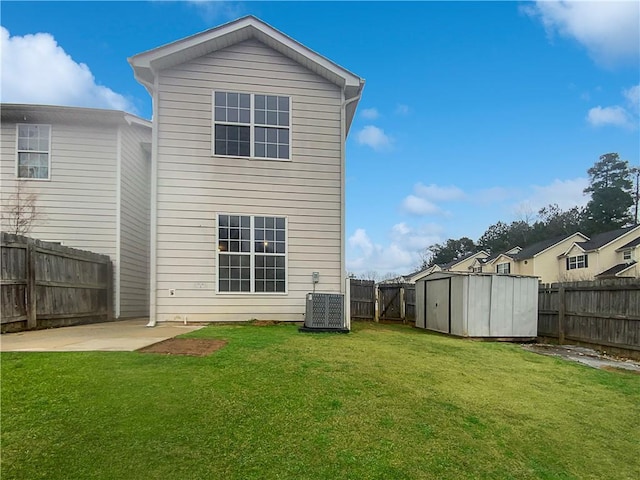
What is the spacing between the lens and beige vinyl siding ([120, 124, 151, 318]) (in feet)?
38.1

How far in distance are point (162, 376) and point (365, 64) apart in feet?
44.1

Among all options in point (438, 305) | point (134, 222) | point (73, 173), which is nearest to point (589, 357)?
point (438, 305)

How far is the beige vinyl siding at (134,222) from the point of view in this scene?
458 inches

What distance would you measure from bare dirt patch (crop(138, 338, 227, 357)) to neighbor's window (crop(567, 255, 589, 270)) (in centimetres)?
3380

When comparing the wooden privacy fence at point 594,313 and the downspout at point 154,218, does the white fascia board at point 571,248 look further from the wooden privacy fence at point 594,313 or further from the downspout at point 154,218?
the downspout at point 154,218

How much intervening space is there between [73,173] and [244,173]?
5833 millimetres

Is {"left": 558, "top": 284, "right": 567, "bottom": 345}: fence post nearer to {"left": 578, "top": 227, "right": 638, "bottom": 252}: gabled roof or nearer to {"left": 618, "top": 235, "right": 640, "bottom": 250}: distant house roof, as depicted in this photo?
{"left": 618, "top": 235, "right": 640, "bottom": 250}: distant house roof

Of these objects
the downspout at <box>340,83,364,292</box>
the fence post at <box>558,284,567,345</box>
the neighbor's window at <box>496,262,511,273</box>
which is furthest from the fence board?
the neighbor's window at <box>496,262,511,273</box>

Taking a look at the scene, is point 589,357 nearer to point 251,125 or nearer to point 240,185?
point 240,185

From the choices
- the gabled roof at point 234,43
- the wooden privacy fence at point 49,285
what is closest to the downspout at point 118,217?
the wooden privacy fence at point 49,285

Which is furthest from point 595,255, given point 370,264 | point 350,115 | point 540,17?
point 350,115

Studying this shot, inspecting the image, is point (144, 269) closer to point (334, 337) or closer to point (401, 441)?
point (334, 337)

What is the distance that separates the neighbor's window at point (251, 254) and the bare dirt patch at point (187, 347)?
3055 millimetres

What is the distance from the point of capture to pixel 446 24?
11320 mm
